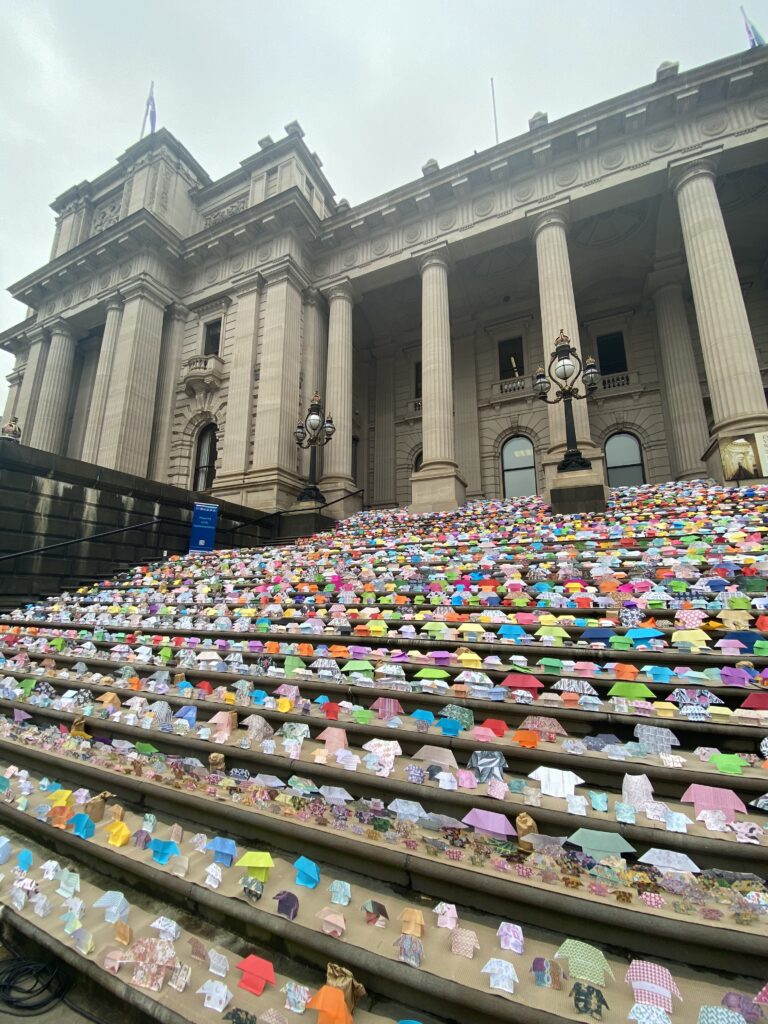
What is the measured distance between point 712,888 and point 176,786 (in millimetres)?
3039

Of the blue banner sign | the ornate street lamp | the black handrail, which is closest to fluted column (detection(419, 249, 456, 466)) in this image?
the ornate street lamp

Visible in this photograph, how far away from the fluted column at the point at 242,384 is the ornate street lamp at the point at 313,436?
2602mm

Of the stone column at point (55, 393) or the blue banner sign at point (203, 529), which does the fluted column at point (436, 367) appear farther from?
the stone column at point (55, 393)

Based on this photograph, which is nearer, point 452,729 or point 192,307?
point 452,729

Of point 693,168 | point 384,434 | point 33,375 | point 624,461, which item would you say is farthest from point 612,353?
point 33,375

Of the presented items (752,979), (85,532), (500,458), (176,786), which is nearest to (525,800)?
(752,979)

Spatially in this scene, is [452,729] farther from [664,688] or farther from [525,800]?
[664,688]

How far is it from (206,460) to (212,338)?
5413 millimetres

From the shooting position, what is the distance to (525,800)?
97.4 inches

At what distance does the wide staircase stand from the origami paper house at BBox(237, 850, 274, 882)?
0.04 ft

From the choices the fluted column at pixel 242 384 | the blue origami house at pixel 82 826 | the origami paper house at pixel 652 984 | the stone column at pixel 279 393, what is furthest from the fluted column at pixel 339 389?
the origami paper house at pixel 652 984

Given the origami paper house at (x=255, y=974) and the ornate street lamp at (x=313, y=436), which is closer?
the origami paper house at (x=255, y=974)

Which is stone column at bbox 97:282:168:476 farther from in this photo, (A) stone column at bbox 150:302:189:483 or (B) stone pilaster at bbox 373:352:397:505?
(B) stone pilaster at bbox 373:352:397:505

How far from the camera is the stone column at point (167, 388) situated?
18125mm
